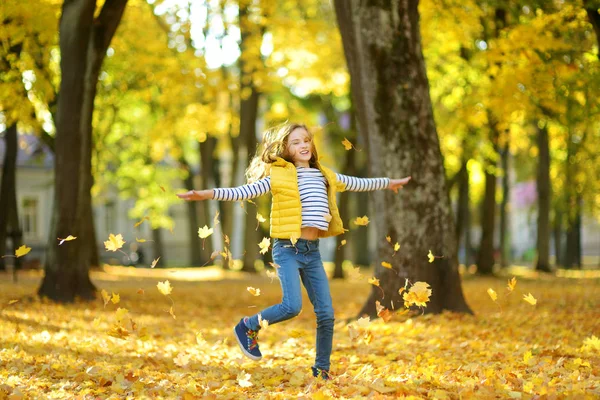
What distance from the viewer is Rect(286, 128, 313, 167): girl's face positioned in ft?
19.0

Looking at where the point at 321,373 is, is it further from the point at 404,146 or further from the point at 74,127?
the point at 74,127

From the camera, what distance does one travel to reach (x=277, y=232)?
220 inches

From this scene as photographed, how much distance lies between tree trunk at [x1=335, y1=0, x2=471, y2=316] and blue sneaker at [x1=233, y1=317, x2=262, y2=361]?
386 cm

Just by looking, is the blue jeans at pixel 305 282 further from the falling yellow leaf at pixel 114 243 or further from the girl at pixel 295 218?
the falling yellow leaf at pixel 114 243

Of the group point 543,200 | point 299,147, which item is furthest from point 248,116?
point 299,147

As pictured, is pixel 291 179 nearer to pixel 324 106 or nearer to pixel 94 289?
pixel 94 289

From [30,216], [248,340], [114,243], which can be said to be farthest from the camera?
[30,216]

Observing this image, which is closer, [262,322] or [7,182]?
[262,322]

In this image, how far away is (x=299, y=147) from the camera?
578cm

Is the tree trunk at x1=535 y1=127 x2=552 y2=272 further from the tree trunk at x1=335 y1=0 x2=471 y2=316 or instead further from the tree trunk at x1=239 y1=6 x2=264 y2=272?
the tree trunk at x1=335 y1=0 x2=471 y2=316

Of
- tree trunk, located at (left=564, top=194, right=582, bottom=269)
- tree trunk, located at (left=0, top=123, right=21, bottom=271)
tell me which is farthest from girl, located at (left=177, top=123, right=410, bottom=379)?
tree trunk, located at (left=564, top=194, right=582, bottom=269)

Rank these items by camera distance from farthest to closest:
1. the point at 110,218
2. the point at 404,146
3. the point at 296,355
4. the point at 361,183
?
the point at 110,218
the point at 404,146
the point at 296,355
the point at 361,183

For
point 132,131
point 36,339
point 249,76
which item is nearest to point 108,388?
point 36,339

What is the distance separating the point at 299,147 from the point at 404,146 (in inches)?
155
